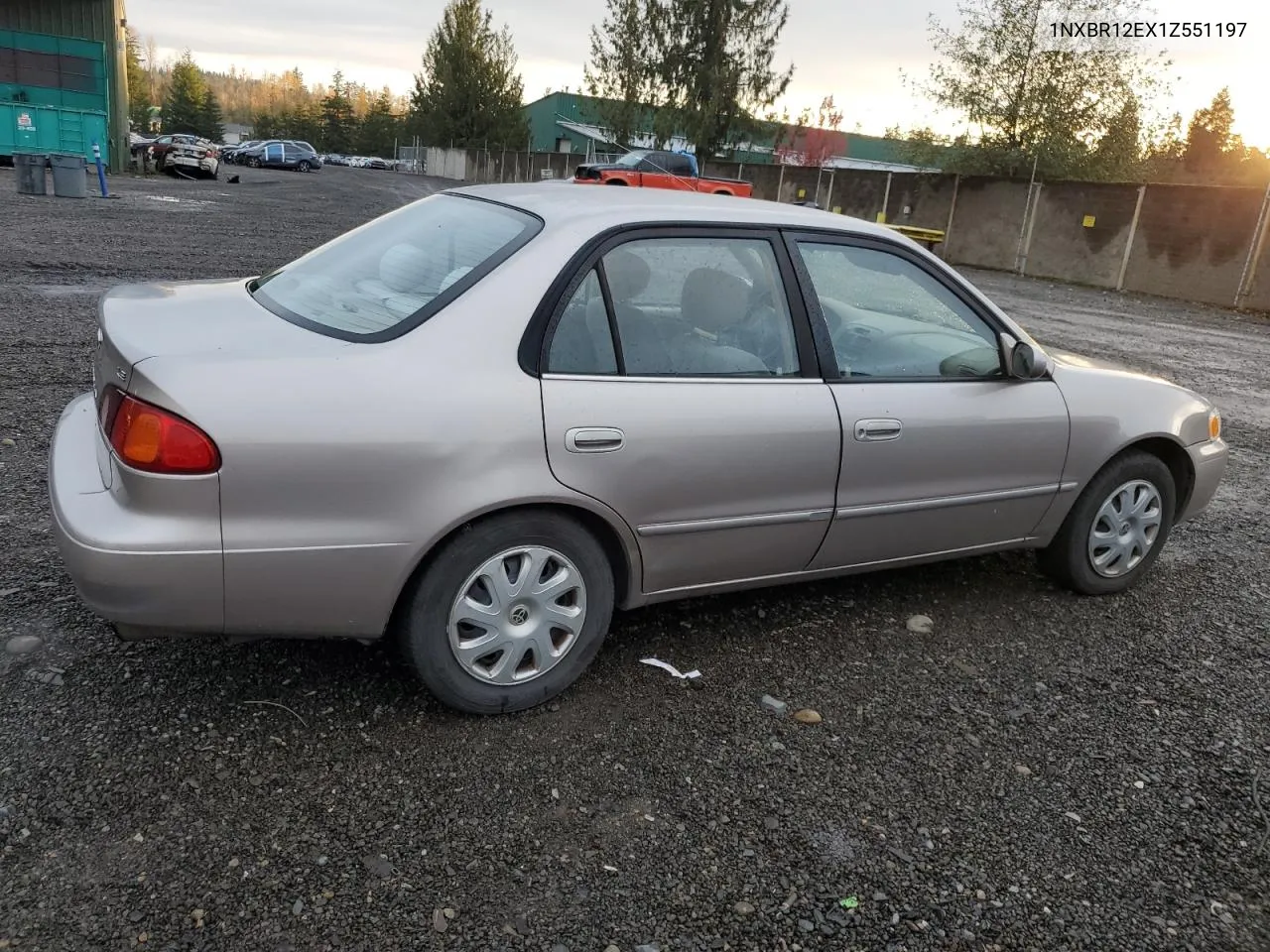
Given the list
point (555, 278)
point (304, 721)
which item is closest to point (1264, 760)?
point (555, 278)

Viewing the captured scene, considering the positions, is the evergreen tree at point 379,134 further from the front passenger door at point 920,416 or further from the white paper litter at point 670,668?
the white paper litter at point 670,668

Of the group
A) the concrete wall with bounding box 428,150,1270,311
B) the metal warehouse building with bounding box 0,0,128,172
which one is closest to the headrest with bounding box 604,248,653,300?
the concrete wall with bounding box 428,150,1270,311

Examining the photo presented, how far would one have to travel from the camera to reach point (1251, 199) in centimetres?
1931

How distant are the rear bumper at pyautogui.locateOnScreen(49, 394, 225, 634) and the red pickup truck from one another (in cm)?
2080

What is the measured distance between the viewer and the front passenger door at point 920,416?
11.3ft

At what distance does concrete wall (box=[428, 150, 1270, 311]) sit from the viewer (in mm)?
19875

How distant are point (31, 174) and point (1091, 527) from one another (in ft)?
77.2

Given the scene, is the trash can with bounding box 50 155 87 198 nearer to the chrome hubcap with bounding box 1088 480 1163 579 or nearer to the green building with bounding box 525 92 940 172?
the chrome hubcap with bounding box 1088 480 1163 579

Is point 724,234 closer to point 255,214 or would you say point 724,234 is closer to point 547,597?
point 547,597

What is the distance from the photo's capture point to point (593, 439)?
2.87m

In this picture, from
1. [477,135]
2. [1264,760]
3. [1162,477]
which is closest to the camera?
[1264,760]

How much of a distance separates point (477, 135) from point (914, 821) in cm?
7248

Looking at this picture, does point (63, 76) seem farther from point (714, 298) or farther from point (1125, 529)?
point (1125, 529)

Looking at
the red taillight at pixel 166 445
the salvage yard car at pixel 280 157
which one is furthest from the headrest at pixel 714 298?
the salvage yard car at pixel 280 157
